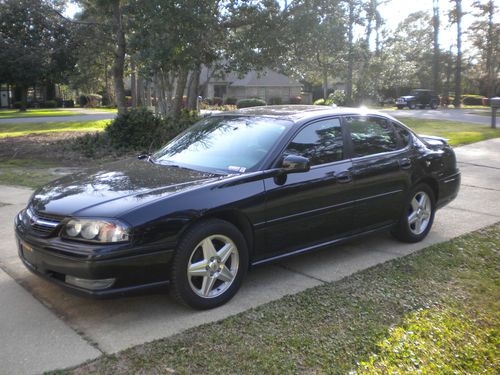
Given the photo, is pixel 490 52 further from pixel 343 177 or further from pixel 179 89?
pixel 343 177

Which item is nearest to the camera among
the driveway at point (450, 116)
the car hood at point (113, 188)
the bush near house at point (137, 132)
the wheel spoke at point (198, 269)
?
the car hood at point (113, 188)

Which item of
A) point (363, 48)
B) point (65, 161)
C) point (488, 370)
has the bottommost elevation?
point (488, 370)

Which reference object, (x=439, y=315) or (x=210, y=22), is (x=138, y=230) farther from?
(x=210, y=22)

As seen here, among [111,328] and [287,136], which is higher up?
[287,136]

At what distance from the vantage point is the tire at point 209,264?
3949 millimetres

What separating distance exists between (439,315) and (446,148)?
2921 mm

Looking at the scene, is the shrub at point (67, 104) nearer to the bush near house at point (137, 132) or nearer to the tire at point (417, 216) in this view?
the bush near house at point (137, 132)

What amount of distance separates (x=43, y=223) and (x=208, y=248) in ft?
4.13

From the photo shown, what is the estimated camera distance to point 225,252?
4.21 m

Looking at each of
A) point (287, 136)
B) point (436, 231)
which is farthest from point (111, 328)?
point (436, 231)

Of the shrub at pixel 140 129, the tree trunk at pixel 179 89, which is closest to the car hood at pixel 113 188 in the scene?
→ the shrub at pixel 140 129

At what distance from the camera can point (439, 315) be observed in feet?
13.5

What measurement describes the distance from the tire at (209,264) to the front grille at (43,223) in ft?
3.05

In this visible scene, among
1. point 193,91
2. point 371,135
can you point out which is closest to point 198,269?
point 371,135
